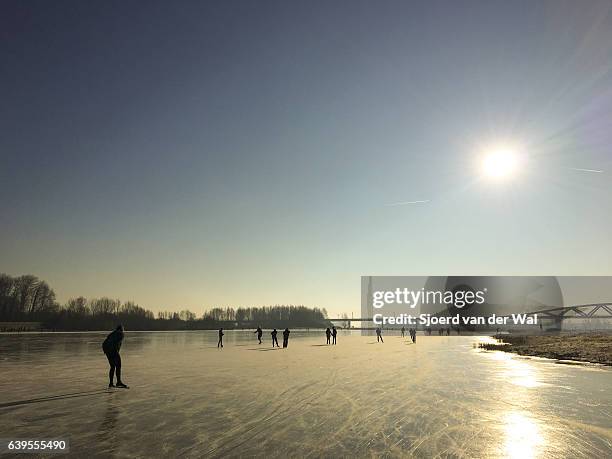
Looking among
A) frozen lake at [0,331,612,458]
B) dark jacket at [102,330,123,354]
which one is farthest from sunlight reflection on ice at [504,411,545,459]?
dark jacket at [102,330,123,354]

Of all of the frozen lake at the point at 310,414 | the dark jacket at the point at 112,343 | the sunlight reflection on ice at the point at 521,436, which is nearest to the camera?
the sunlight reflection on ice at the point at 521,436

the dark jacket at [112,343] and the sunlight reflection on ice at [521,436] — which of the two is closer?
the sunlight reflection on ice at [521,436]

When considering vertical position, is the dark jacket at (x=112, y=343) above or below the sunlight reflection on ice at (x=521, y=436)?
above

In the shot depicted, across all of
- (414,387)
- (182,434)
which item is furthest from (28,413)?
(414,387)

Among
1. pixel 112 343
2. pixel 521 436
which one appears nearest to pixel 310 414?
pixel 521 436

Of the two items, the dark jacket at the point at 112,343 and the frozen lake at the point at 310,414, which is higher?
the dark jacket at the point at 112,343

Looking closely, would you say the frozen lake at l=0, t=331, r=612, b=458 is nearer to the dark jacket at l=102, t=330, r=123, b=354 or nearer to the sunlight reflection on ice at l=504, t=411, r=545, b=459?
the sunlight reflection on ice at l=504, t=411, r=545, b=459

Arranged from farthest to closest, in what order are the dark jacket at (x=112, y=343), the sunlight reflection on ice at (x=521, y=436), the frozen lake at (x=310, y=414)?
the dark jacket at (x=112, y=343), the frozen lake at (x=310, y=414), the sunlight reflection on ice at (x=521, y=436)

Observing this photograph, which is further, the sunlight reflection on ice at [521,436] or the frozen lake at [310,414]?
the frozen lake at [310,414]

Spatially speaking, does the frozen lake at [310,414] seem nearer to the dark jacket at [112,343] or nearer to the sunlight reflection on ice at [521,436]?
the sunlight reflection on ice at [521,436]

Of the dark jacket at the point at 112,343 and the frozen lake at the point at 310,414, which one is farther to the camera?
the dark jacket at the point at 112,343

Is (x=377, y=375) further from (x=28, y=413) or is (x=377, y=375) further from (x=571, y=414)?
(x=28, y=413)

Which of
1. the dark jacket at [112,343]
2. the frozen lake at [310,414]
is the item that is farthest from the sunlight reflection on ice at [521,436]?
the dark jacket at [112,343]

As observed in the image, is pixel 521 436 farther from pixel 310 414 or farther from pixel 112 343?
pixel 112 343
